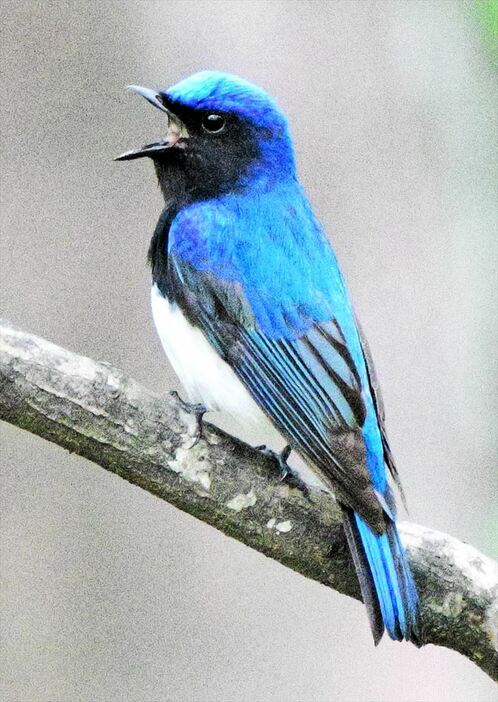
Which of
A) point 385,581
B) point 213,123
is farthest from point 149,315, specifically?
point 385,581

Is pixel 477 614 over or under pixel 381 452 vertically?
under

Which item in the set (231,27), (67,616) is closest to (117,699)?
(67,616)

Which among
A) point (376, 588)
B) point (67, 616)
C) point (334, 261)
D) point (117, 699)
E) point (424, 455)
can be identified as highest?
point (334, 261)

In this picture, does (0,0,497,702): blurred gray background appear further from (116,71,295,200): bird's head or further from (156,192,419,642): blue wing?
(156,192,419,642): blue wing

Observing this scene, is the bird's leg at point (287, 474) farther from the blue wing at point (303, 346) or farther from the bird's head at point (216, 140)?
the bird's head at point (216, 140)

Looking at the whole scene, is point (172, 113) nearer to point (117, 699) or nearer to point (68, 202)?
point (68, 202)
